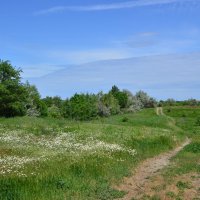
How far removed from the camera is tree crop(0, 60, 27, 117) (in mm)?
56844

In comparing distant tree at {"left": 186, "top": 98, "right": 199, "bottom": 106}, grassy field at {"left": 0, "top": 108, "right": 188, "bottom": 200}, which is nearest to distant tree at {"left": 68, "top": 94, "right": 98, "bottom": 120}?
distant tree at {"left": 186, "top": 98, "right": 199, "bottom": 106}

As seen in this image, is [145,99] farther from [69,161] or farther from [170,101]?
[69,161]

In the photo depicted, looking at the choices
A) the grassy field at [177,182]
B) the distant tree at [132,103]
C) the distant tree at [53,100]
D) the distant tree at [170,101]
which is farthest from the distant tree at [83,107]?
the grassy field at [177,182]

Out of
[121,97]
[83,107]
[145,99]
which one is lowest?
[83,107]

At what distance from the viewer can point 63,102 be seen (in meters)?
115

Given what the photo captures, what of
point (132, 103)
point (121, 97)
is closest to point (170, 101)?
point (132, 103)

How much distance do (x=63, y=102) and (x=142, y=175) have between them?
91.2 metres

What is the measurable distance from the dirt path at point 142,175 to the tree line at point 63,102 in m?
29.3

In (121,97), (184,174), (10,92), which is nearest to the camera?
(184,174)

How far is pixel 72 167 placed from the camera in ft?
72.9

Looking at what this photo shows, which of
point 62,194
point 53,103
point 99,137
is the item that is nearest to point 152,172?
point 62,194

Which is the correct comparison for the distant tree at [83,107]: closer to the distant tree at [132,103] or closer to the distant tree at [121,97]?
the distant tree at [132,103]

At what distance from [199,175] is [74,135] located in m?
13.6

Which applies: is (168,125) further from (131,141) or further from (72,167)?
(72,167)
